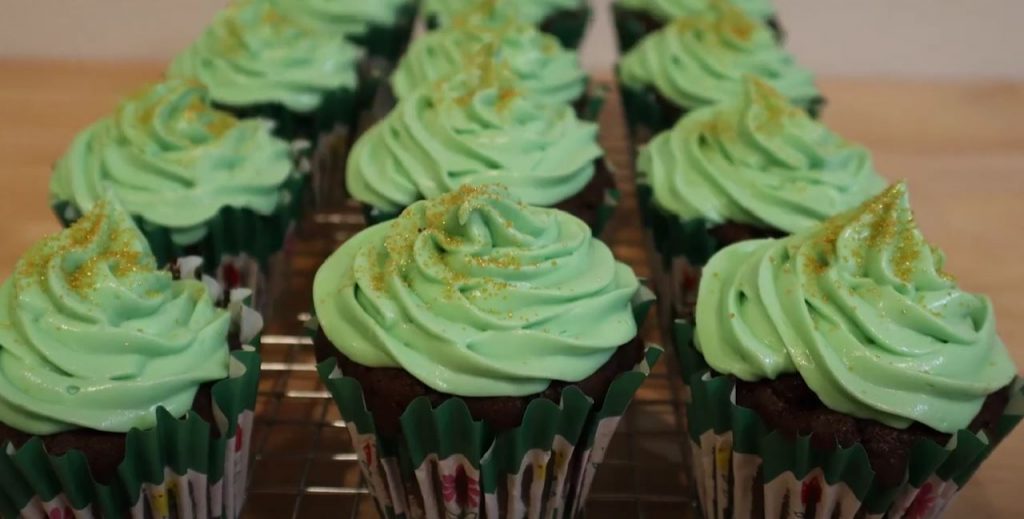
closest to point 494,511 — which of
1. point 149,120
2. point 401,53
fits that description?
point 149,120

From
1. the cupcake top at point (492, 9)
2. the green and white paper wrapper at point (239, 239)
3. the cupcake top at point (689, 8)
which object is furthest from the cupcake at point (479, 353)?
the cupcake top at point (689, 8)

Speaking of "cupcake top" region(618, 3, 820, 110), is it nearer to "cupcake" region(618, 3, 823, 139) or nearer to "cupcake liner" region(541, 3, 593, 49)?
"cupcake" region(618, 3, 823, 139)

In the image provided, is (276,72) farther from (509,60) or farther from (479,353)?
(479,353)

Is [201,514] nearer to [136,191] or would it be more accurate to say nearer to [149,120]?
[136,191]

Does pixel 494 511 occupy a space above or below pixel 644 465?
above

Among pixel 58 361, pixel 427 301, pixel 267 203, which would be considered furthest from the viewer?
pixel 267 203

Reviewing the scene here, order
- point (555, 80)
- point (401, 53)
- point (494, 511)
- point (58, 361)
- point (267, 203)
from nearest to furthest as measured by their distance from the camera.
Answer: point (58, 361) < point (494, 511) < point (267, 203) < point (555, 80) < point (401, 53)

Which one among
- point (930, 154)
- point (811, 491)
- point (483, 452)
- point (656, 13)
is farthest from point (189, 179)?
point (930, 154)

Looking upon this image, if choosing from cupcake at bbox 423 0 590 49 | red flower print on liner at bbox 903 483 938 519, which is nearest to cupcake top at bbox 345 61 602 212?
cupcake at bbox 423 0 590 49
